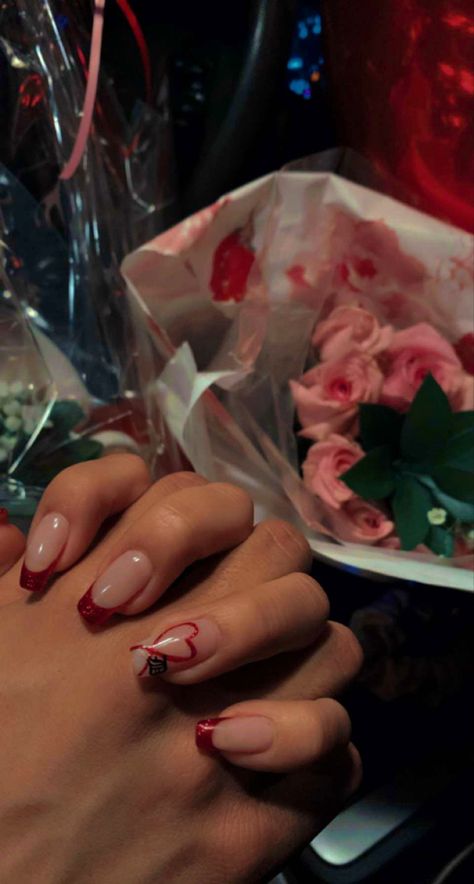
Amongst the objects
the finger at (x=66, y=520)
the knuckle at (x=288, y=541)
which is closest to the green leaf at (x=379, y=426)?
the knuckle at (x=288, y=541)

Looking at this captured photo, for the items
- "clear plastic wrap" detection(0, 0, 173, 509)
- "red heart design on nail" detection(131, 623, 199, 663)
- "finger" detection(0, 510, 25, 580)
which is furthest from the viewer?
"clear plastic wrap" detection(0, 0, 173, 509)

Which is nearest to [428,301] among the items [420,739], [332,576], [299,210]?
[299,210]

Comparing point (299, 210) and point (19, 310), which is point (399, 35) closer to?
point (299, 210)

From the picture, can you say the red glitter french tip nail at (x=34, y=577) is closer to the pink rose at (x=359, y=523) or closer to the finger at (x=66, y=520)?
the finger at (x=66, y=520)

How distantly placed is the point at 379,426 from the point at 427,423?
0.04 meters

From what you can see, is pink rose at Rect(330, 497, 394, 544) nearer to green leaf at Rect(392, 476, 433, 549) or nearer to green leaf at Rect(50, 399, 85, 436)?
green leaf at Rect(392, 476, 433, 549)

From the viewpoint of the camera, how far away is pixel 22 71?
656 mm

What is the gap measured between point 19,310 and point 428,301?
14.5 inches

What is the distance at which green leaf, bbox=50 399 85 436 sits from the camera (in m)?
0.67

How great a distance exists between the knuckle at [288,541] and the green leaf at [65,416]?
0.21m

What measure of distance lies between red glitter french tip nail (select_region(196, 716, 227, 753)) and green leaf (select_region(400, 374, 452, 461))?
0.32 meters

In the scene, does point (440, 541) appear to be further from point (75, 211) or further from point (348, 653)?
point (75, 211)

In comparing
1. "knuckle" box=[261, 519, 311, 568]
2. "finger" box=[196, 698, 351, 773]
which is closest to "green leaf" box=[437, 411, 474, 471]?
"knuckle" box=[261, 519, 311, 568]

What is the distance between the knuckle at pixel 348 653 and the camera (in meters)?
0.54
